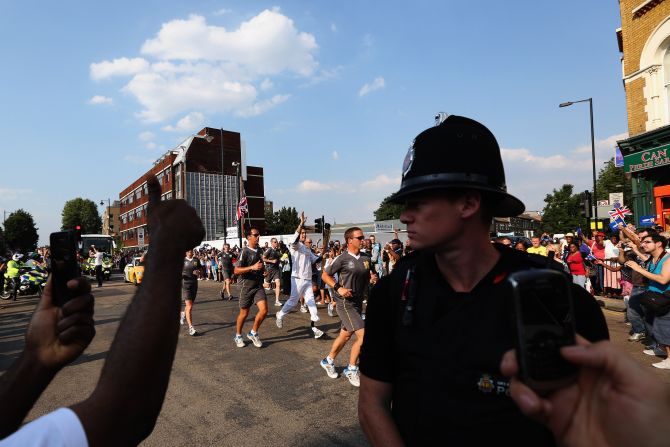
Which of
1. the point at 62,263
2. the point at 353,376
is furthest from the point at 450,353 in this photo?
the point at 353,376

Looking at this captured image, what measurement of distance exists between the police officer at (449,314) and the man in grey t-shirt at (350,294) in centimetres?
421

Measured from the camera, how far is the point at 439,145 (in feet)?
5.45

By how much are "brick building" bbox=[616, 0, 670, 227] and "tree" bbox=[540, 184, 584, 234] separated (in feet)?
166

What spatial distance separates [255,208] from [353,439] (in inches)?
2097

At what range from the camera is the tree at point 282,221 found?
69438mm

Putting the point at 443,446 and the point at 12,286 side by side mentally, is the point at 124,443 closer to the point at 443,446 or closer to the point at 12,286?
the point at 443,446

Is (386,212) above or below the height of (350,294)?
above

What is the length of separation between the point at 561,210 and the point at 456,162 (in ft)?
238

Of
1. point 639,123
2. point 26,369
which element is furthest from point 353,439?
point 639,123

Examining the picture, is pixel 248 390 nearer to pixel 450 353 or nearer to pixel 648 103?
pixel 450 353

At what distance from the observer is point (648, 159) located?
50.8 feet

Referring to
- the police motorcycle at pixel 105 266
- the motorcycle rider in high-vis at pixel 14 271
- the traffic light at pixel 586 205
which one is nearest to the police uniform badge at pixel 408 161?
the traffic light at pixel 586 205

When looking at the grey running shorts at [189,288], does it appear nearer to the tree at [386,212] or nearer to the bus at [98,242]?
the bus at [98,242]

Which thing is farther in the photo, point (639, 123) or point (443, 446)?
point (639, 123)
